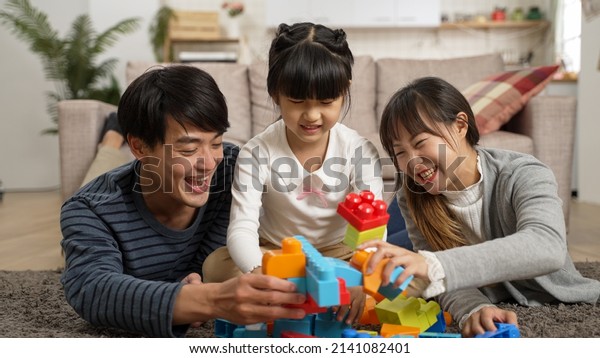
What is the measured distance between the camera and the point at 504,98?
2.97m

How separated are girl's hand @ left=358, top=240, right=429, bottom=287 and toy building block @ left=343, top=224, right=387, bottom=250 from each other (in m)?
0.02

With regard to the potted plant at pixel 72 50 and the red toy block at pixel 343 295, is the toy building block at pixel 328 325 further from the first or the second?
the potted plant at pixel 72 50

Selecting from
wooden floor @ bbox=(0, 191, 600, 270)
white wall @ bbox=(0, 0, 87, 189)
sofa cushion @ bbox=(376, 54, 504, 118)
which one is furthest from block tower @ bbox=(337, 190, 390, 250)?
white wall @ bbox=(0, 0, 87, 189)

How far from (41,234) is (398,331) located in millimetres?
2566

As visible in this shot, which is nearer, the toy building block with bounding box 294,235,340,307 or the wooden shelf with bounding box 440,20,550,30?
the toy building block with bounding box 294,235,340,307

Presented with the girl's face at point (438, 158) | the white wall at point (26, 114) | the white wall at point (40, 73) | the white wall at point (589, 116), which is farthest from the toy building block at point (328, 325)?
the white wall at point (26, 114)

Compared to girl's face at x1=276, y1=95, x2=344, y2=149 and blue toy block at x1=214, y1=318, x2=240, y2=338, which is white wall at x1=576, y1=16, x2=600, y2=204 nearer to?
girl's face at x1=276, y1=95, x2=344, y2=149

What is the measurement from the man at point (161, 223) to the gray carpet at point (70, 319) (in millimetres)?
115

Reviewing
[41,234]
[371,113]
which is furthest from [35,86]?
[371,113]

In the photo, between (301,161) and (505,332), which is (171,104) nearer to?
(301,161)

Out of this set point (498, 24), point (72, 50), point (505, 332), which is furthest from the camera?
point (498, 24)

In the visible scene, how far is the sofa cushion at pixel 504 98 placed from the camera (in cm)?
296

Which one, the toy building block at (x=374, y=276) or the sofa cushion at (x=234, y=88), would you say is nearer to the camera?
the toy building block at (x=374, y=276)

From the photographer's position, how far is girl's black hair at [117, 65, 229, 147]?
139 cm
